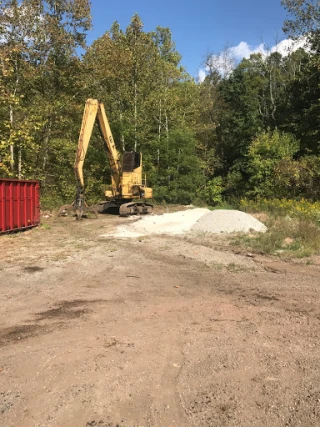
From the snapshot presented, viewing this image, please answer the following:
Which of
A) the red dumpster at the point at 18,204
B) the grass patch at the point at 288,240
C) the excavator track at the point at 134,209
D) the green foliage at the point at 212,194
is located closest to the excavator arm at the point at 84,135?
the red dumpster at the point at 18,204

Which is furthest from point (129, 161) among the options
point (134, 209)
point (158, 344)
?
point (158, 344)

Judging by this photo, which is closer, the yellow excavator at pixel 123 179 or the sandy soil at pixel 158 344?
the sandy soil at pixel 158 344

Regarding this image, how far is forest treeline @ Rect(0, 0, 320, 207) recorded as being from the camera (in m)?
20.2

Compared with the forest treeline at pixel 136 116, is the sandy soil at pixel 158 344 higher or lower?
lower

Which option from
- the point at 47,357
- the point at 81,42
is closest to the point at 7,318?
the point at 47,357

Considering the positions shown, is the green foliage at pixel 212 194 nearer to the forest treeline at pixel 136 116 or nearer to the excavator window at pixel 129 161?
the forest treeline at pixel 136 116

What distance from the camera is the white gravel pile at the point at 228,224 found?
42.8 feet

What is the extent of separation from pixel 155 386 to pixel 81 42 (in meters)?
23.0

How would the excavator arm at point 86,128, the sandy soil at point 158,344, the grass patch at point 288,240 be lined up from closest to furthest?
the sandy soil at point 158,344
the grass patch at point 288,240
the excavator arm at point 86,128

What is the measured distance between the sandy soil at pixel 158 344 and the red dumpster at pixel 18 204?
4130 millimetres

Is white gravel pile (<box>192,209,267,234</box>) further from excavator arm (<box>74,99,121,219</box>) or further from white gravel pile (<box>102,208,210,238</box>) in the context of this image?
excavator arm (<box>74,99,121,219</box>)

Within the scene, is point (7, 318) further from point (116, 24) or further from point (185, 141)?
point (116, 24)

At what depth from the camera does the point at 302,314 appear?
5.55 meters

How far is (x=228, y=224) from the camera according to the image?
13.4 meters
